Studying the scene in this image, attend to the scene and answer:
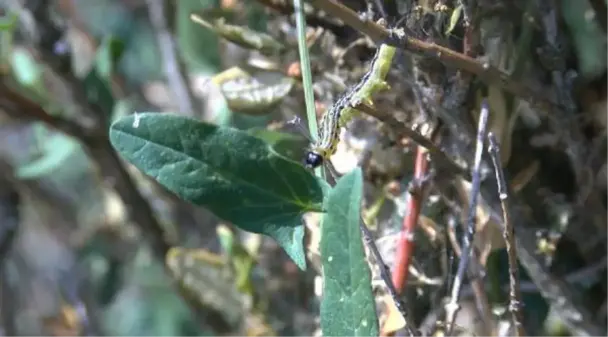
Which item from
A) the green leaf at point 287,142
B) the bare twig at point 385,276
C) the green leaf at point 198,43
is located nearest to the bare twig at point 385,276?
the bare twig at point 385,276

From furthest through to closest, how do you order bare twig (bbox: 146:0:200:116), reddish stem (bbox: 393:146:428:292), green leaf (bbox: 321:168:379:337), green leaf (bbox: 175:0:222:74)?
1. bare twig (bbox: 146:0:200:116)
2. green leaf (bbox: 175:0:222:74)
3. reddish stem (bbox: 393:146:428:292)
4. green leaf (bbox: 321:168:379:337)

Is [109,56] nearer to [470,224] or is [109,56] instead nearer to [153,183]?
[153,183]

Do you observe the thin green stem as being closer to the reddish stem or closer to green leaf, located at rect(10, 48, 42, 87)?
the reddish stem

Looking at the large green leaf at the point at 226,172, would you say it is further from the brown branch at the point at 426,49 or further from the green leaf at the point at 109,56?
the green leaf at the point at 109,56

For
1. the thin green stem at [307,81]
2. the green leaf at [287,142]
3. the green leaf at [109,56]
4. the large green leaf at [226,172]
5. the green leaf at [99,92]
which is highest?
the thin green stem at [307,81]

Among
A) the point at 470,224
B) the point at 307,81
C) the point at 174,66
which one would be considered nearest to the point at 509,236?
the point at 470,224

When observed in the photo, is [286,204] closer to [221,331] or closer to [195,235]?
[221,331]

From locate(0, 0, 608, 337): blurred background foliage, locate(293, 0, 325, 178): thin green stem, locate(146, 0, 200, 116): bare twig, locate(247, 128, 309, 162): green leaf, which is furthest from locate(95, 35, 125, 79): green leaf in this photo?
locate(293, 0, 325, 178): thin green stem
